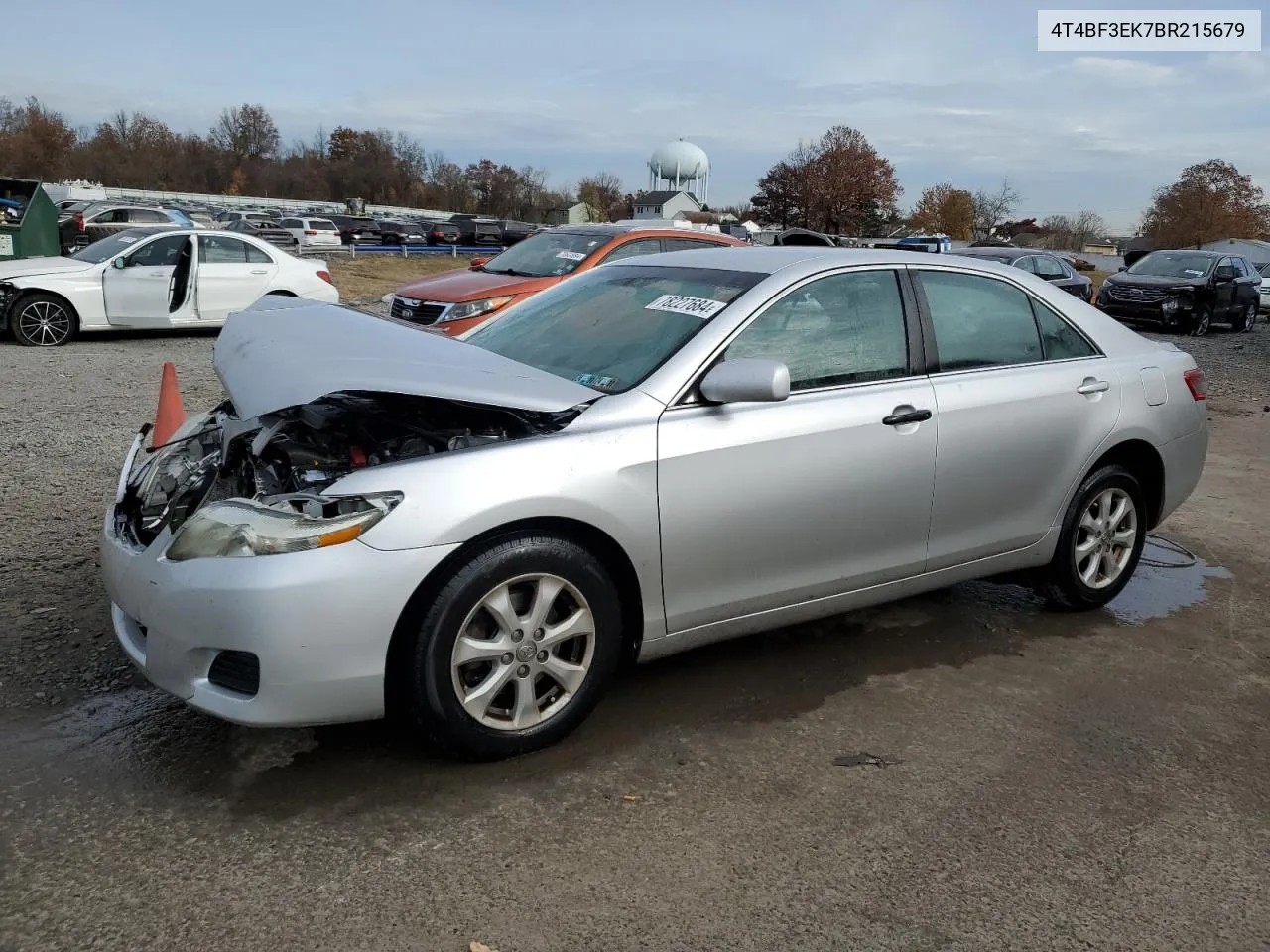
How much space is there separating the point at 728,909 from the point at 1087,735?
1726mm

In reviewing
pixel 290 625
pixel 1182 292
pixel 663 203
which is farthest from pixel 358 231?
pixel 663 203

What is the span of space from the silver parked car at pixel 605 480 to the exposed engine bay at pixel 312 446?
0.04 ft

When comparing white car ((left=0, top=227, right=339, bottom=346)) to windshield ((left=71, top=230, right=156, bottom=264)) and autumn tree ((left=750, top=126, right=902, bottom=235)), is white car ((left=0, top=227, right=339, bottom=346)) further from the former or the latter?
autumn tree ((left=750, top=126, right=902, bottom=235))

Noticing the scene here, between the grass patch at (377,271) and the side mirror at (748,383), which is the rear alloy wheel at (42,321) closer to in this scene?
the grass patch at (377,271)

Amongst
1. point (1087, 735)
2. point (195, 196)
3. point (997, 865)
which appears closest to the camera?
point (997, 865)

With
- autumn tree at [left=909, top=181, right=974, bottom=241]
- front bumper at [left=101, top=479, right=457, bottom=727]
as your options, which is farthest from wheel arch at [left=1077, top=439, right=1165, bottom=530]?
autumn tree at [left=909, top=181, right=974, bottom=241]

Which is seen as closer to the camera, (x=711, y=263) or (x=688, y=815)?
(x=688, y=815)

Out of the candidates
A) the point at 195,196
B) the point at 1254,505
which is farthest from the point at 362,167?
the point at 1254,505

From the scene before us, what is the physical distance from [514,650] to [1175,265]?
2087 centimetres

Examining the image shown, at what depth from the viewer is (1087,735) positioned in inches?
142

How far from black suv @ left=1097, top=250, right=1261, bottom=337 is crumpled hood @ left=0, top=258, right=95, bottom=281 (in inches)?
682

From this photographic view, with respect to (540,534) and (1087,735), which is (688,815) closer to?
(540,534)

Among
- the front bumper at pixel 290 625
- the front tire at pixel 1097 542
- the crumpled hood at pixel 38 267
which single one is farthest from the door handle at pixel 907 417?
the crumpled hood at pixel 38 267

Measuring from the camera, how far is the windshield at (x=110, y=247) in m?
12.5
